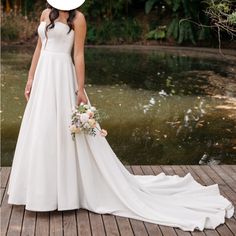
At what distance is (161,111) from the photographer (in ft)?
28.4

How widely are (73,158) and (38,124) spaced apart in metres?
0.35

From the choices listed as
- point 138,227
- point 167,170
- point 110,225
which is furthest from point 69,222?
point 167,170

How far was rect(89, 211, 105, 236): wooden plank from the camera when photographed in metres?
3.47

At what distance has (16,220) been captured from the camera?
3637mm

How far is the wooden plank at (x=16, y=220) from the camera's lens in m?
3.46

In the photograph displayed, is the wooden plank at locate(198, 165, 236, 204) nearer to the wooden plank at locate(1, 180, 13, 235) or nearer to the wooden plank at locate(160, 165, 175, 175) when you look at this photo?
the wooden plank at locate(160, 165, 175, 175)

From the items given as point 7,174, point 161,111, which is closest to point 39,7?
point 161,111

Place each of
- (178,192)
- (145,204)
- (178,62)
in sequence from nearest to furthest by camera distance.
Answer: (145,204) → (178,192) → (178,62)

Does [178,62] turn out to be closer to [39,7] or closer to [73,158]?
[39,7]

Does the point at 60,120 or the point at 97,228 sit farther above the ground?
the point at 60,120

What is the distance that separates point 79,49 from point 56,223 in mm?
1245

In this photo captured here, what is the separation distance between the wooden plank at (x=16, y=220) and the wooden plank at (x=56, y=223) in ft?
0.70

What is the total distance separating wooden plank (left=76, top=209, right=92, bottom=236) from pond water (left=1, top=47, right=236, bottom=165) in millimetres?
2239

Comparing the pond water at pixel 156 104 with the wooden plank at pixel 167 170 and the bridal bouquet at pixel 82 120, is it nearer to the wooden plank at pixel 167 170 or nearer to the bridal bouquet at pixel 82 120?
the wooden plank at pixel 167 170
